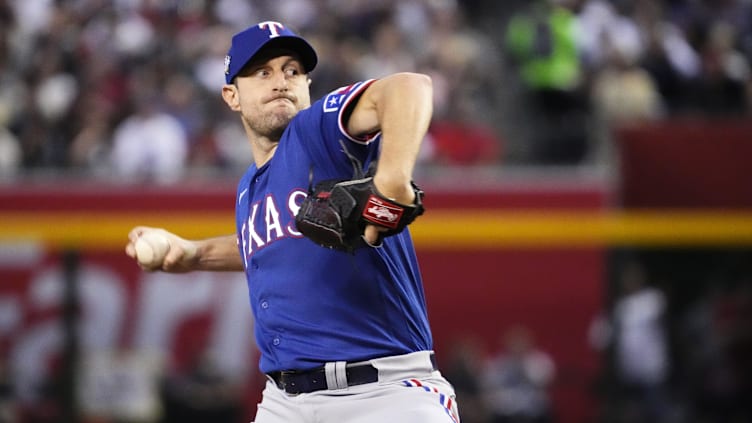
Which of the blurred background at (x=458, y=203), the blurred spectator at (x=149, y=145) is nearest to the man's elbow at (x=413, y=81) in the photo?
the blurred background at (x=458, y=203)

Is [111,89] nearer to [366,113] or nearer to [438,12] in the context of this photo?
[438,12]

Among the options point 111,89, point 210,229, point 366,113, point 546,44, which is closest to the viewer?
point 366,113

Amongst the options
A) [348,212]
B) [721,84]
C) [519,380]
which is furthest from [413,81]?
[721,84]

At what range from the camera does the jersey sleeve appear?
307cm

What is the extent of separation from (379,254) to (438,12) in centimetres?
812

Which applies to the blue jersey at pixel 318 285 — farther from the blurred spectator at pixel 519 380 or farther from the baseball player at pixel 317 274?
the blurred spectator at pixel 519 380

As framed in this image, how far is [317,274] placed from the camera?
334 cm

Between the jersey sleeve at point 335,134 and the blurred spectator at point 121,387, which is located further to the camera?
the blurred spectator at point 121,387

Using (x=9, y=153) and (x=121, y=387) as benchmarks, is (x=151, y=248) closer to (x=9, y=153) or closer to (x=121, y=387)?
(x=121, y=387)

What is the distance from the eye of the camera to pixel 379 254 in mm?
3352

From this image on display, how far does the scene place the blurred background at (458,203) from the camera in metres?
8.18

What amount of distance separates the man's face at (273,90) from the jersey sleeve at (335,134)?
6.7 inches

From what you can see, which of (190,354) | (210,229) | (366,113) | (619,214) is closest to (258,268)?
(366,113)

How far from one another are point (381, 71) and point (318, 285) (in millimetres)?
7260
